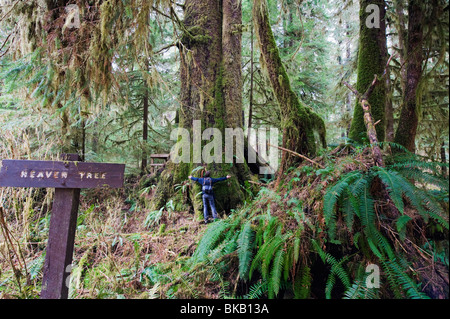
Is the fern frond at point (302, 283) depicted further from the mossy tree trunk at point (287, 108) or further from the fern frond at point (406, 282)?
the mossy tree trunk at point (287, 108)

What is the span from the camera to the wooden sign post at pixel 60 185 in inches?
115

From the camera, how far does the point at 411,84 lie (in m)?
→ 4.38

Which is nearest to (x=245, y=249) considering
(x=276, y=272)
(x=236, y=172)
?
(x=276, y=272)

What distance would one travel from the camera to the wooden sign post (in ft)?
9.58

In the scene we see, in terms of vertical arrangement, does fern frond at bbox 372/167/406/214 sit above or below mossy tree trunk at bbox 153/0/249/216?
below

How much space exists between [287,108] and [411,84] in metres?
2.22

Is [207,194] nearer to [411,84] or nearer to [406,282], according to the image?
[406,282]

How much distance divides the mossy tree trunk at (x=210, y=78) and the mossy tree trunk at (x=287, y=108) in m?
2.00

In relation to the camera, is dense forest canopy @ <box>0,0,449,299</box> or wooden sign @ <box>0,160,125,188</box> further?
wooden sign @ <box>0,160,125,188</box>

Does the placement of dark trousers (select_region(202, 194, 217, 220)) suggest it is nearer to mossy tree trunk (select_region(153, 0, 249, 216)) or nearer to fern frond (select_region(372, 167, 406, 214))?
mossy tree trunk (select_region(153, 0, 249, 216))

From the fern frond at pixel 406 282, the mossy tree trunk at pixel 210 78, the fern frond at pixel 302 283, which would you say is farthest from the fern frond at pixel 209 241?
the mossy tree trunk at pixel 210 78

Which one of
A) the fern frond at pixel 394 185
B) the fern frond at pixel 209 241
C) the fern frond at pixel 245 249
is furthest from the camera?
the fern frond at pixel 209 241

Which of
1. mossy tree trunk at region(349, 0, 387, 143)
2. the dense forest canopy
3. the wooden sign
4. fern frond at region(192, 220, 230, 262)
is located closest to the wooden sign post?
the wooden sign

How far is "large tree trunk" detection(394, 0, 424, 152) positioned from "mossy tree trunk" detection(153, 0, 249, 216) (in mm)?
3562
